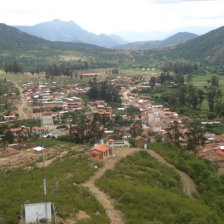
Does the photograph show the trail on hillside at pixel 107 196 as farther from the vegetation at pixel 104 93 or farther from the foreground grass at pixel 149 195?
the vegetation at pixel 104 93

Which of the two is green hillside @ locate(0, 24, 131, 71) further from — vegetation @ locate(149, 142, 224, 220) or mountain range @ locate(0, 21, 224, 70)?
vegetation @ locate(149, 142, 224, 220)

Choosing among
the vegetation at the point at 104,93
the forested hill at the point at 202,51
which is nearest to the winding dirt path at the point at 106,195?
the vegetation at the point at 104,93

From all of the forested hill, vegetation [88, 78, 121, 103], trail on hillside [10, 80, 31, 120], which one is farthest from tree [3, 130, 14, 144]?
the forested hill

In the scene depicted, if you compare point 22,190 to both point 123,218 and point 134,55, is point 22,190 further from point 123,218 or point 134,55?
point 134,55

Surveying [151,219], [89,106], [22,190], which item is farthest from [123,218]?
[89,106]

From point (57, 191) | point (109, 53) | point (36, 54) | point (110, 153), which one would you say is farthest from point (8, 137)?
point (109, 53)

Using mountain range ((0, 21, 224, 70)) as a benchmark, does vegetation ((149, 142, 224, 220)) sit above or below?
below

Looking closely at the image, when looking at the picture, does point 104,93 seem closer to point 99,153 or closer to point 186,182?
point 99,153
